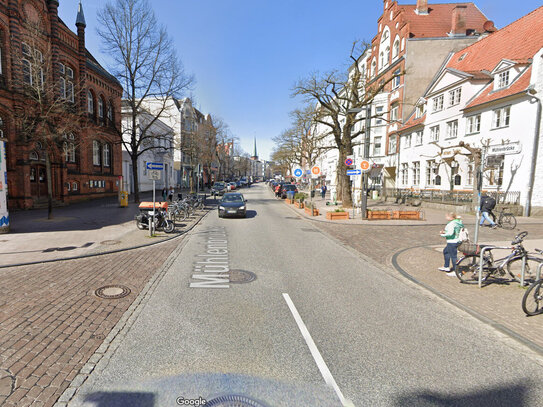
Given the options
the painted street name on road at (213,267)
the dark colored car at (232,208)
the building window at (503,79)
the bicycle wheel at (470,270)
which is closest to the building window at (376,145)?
the building window at (503,79)

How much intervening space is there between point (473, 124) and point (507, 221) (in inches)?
440

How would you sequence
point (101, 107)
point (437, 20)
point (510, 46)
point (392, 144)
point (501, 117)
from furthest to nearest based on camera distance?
point (392, 144)
point (437, 20)
point (101, 107)
point (510, 46)
point (501, 117)

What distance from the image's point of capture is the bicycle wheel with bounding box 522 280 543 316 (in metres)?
4.79

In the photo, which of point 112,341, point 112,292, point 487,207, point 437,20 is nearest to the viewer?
point 112,341

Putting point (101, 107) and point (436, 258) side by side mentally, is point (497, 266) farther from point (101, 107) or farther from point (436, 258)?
point (101, 107)

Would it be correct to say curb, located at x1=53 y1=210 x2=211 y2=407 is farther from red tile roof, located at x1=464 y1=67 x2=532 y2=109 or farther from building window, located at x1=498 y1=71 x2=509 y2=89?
building window, located at x1=498 y1=71 x2=509 y2=89

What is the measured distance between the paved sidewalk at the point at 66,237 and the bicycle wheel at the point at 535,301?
10.1m

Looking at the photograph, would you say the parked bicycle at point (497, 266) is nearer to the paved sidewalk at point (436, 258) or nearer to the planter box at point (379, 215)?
the paved sidewalk at point (436, 258)

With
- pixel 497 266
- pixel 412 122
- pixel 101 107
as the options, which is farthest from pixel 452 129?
pixel 101 107

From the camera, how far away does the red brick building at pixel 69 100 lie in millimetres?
17656

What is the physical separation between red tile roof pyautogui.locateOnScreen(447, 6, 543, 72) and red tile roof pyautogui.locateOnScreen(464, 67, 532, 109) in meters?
1.24

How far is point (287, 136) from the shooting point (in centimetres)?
4550

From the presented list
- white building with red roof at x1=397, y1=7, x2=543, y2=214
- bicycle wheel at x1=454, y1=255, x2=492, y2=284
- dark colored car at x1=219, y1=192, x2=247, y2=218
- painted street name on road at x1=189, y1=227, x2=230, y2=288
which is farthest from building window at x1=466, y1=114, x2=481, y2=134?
painted street name on road at x1=189, y1=227, x2=230, y2=288

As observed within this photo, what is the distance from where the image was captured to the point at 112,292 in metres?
5.65
